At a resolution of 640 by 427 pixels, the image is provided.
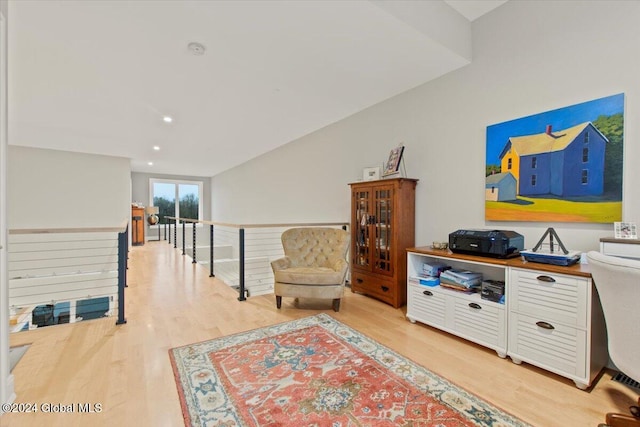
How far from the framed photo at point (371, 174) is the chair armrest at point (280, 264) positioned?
1443 millimetres

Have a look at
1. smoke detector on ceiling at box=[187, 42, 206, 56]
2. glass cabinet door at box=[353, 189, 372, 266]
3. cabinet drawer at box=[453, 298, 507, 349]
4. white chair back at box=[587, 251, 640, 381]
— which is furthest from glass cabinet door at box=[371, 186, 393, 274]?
smoke detector on ceiling at box=[187, 42, 206, 56]

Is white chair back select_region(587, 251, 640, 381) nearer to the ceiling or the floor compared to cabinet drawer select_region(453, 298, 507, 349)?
nearer to the ceiling

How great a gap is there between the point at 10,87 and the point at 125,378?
353 centimetres

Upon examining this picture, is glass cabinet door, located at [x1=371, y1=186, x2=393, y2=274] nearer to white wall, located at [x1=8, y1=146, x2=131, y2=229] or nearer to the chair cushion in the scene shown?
the chair cushion

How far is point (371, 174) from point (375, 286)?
1395 millimetres

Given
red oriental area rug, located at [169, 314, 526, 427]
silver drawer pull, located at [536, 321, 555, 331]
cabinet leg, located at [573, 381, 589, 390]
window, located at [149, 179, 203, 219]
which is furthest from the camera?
window, located at [149, 179, 203, 219]

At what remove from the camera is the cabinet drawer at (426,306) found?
255 centimetres

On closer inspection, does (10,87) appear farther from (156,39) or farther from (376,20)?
(376,20)

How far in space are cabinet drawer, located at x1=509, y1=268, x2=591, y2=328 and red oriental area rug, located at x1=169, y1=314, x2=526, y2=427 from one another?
29.9 inches

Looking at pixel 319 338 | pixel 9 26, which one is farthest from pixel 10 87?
pixel 319 338

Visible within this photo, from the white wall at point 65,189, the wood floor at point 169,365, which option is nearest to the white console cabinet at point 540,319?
the wood floor at point 169,365

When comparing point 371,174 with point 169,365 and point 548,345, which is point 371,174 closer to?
point 548,345

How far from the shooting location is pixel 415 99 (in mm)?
3289

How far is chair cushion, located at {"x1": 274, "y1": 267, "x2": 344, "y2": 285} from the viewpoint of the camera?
3006mm
